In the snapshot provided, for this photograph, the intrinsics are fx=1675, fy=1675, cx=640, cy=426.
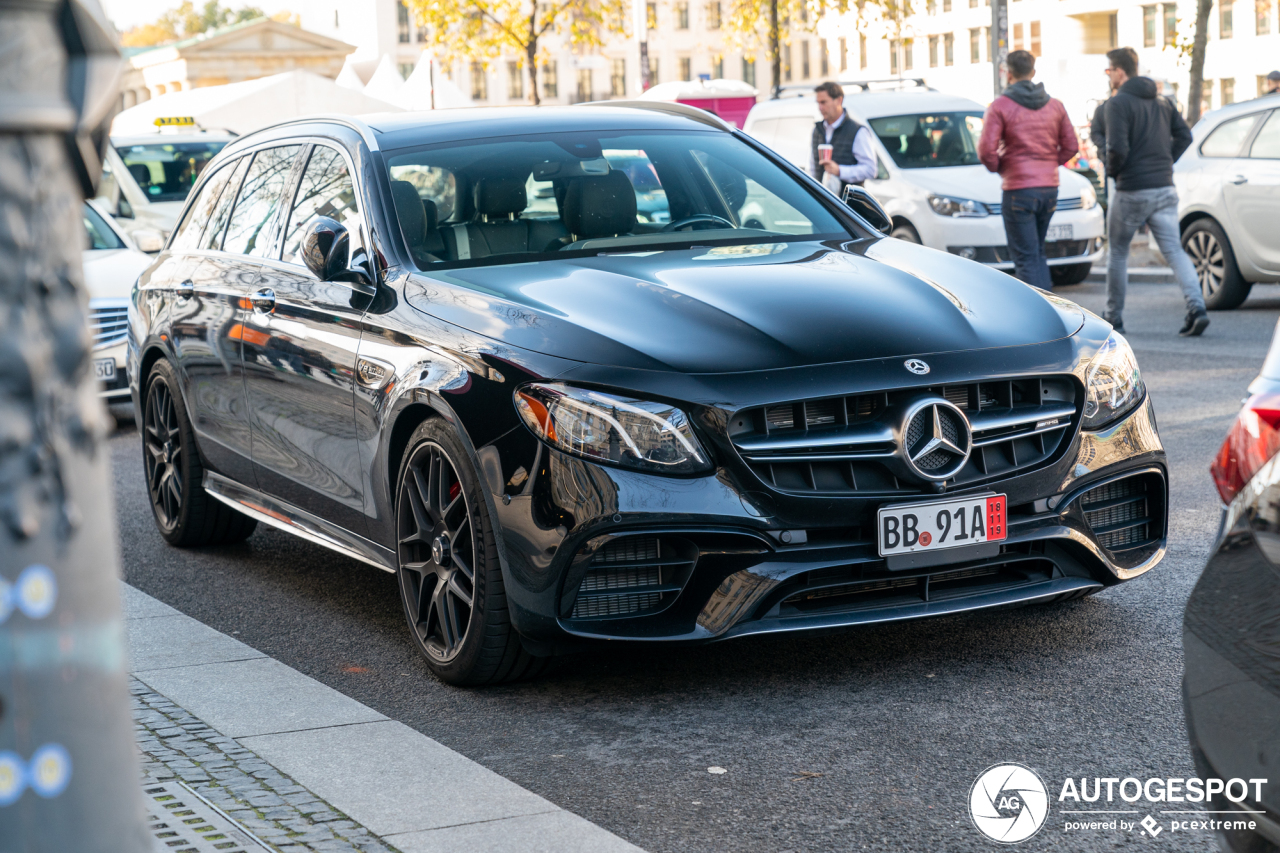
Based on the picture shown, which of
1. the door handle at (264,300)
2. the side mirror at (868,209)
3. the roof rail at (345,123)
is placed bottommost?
the door handle at (264,300)

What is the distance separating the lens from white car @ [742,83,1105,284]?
16.5 meters

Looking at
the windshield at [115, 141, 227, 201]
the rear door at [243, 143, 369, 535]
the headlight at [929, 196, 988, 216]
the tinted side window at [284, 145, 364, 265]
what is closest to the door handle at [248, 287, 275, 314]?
the rear door at [243, 143, 369, 535]

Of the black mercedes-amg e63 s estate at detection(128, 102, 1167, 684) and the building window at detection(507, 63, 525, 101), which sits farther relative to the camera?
the building window at detection(507, 63, 525, 101)

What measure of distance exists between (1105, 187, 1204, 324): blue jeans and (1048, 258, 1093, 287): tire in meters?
4.62

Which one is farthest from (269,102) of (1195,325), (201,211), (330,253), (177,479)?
(330,253)

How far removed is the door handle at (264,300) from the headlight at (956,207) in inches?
456

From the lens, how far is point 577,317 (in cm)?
459

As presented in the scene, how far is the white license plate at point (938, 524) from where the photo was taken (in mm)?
4371

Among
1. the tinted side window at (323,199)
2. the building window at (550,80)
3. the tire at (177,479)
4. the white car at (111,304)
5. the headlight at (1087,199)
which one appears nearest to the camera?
the tinted side window at (323,199)

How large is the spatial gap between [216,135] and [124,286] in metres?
10.1

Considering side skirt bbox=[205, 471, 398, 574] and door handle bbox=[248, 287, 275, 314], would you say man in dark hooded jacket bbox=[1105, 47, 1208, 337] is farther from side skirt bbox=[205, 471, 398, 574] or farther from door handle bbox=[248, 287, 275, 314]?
door handle bbox=[248, 287, 275, 314]

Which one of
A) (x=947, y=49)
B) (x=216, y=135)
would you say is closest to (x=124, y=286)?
(x=216, y=135)

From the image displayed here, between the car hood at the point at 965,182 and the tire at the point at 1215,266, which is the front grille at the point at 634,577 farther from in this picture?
the car hood at the point at 965,182

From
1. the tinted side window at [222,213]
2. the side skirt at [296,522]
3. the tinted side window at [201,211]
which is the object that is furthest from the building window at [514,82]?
the side skirt at [296,522]
